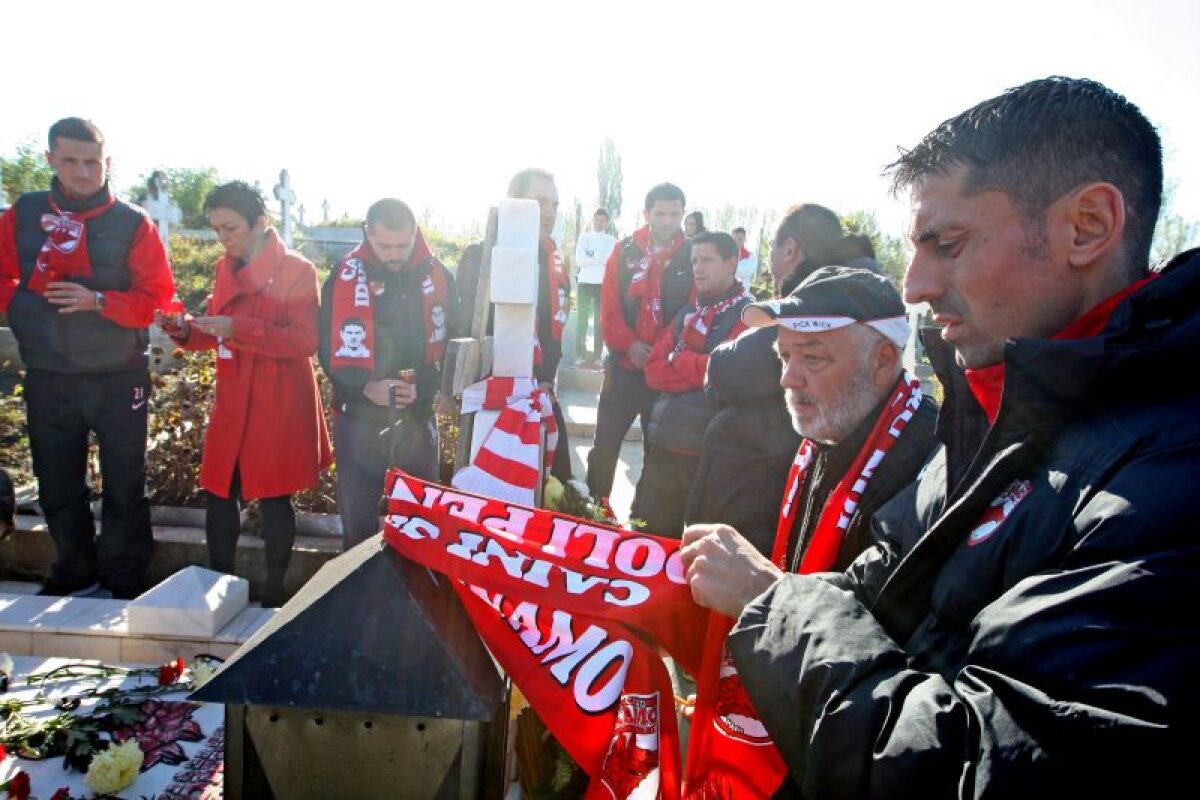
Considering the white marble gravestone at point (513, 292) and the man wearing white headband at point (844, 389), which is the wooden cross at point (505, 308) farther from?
the man wearing white headband at point (844, 389)

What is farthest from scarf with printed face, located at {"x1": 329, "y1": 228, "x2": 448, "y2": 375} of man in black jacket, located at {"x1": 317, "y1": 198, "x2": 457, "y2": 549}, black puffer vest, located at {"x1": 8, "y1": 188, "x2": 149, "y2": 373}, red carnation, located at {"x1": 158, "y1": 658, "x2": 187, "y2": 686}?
red carnation, located at {"x1": 158, "y1": 658, "x2": 187, "y2": 686}

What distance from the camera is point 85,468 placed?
165 inches

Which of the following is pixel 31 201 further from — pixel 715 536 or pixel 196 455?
pixel 715 536

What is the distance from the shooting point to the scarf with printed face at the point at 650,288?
5157 millimetres

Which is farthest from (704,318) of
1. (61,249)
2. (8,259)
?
(8,259)

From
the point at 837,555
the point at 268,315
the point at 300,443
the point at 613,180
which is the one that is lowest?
the point at 300,443

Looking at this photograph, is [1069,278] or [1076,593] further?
[1069,278]

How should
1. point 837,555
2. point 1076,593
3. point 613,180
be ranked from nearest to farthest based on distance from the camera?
1. point 1076,593
2. point 837,555
3. point 613,180

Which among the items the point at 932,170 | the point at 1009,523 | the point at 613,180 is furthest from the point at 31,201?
the point at 613,180

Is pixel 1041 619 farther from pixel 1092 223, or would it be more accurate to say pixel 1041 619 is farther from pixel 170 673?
pixel 170 673

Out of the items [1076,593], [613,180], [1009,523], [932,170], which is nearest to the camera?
[1076,593]

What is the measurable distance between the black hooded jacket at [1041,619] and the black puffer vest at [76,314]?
4.02 meters

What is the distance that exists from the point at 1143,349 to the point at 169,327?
4206 mm

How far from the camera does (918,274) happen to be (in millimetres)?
1263
